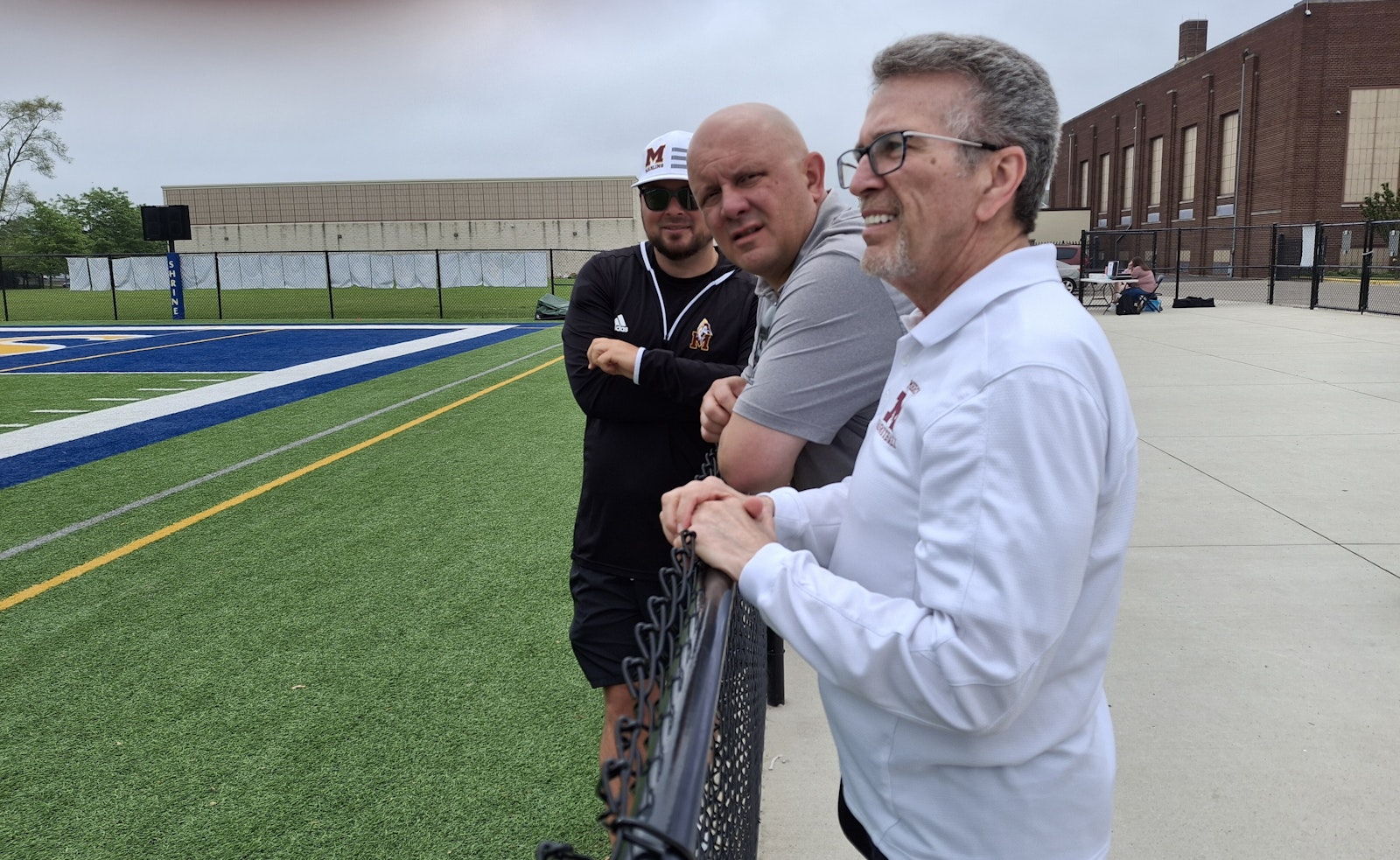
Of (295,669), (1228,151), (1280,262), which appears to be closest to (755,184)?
(295,669)

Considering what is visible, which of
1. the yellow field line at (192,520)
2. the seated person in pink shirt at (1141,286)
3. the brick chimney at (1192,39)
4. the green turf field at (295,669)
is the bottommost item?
the green turf field at (295,669)

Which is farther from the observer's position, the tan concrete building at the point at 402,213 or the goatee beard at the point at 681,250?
the tan concrete building at the point at 402,213

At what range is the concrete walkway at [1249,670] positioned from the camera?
2.83 meters

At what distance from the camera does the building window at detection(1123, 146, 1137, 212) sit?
61188mm

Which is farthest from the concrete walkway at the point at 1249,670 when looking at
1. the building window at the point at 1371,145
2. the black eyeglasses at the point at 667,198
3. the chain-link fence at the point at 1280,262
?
the building window at the point at 1371,145

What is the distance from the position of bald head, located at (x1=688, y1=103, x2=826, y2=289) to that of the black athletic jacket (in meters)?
0.64

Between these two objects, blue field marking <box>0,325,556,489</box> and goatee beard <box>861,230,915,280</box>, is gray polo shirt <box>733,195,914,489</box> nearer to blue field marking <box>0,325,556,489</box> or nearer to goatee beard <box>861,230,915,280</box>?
goatee beard <box>861,230,915,280</box>

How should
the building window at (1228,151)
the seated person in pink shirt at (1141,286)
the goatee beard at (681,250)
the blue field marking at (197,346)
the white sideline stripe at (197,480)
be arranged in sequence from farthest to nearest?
the building window at (1228,151) < the seated person in pink shirt at (1141,286) < the blue field marking at (197,346) < the white sideline stripe at (197,480) < the goatee beard at (681,250)

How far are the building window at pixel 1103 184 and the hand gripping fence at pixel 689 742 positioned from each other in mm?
70292

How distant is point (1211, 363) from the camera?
12.5 metres

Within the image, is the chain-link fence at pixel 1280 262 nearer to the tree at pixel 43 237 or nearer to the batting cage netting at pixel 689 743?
the batting cage netting at pixel 689 743

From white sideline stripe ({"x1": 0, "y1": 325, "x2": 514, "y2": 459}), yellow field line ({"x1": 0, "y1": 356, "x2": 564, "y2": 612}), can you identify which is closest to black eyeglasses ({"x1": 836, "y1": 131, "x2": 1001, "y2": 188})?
yellow field line ({"x1": 0, "y1": 356, "x2": 564, "y2": 612})

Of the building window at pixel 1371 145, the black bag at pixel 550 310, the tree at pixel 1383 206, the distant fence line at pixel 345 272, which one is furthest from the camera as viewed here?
the building window at pixel 1371 145

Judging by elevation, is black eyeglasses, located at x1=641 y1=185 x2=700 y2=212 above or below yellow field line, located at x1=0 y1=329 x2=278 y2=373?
above
